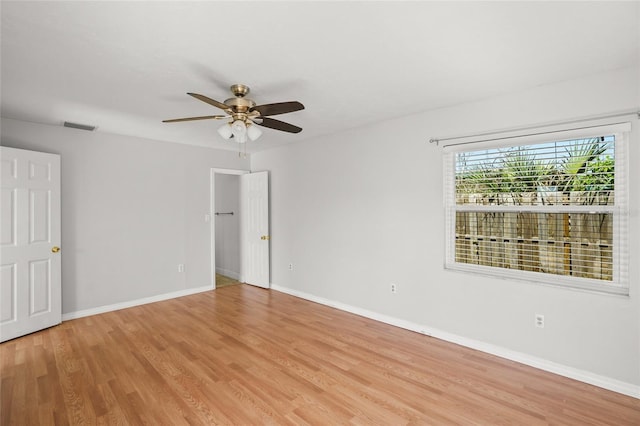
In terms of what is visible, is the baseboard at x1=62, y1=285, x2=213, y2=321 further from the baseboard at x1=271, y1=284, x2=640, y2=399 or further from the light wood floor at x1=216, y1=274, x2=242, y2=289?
the baseboard at x1=271, y1=284, x2=640, y2=399

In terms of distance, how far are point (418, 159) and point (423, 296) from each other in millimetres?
1553

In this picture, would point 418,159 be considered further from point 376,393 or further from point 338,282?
point 376,393

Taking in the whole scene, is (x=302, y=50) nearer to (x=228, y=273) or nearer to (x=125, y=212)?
(x=125, y=212)

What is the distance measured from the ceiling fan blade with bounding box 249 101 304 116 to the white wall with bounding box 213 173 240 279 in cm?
405

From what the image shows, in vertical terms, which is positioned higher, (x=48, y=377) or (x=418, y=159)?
(x=418, y=159)

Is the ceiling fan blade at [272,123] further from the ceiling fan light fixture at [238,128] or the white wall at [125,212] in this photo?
the white wall at [125,212]

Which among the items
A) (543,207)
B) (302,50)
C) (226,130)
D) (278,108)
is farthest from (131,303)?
(543,207)

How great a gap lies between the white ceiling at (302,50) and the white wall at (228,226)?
10.7 ft

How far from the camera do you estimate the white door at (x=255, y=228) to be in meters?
5.54

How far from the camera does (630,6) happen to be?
5.57ft

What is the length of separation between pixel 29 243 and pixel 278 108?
11.1ft

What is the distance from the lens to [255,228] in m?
5.74

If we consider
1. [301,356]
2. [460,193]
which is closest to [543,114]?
[460,193]

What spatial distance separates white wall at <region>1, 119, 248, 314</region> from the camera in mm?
4016
